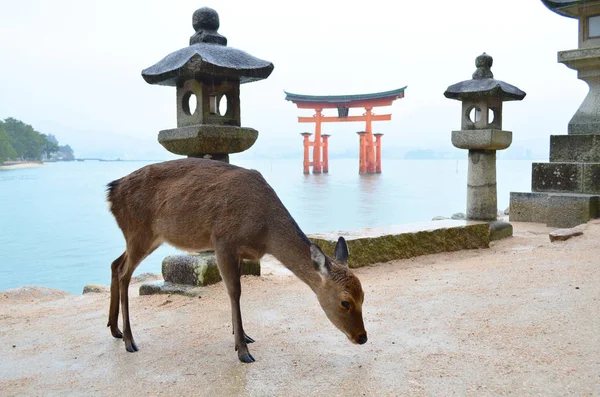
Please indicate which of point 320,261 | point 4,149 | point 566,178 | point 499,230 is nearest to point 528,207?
point 566,178

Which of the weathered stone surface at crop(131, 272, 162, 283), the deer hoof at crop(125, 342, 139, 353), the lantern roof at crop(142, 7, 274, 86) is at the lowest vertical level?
the weathered stone surface at crop(131, 272, 162, 283)

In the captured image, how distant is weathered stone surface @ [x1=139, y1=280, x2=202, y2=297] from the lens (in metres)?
5.25

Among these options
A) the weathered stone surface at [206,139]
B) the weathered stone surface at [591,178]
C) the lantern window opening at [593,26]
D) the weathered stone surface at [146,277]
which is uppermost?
the lantern window opening at [593,26]

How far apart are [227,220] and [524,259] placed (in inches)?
172

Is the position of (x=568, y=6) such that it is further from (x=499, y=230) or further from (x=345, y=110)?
(x=345, y=110)

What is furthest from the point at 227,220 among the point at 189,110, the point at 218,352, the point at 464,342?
the point at 189,110

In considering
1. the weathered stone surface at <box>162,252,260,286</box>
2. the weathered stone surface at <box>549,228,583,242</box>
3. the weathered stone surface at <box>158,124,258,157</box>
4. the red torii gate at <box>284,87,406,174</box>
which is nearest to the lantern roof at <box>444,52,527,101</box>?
the weathered stone surface at <box>549,228,583,242</box>

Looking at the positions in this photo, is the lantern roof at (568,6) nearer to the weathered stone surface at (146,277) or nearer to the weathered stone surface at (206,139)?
the weathered stone surface at (206,139)

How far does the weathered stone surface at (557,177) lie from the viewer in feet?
32.9

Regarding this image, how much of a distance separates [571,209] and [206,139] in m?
7.22

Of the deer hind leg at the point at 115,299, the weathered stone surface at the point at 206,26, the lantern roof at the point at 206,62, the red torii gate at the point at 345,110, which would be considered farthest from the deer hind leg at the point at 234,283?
the red torii gate at the point at 345,110

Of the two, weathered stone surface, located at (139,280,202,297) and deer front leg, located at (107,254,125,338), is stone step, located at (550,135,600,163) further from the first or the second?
deer front leg, located at (107,254,125,338)

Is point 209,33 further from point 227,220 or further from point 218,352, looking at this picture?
point 218,352

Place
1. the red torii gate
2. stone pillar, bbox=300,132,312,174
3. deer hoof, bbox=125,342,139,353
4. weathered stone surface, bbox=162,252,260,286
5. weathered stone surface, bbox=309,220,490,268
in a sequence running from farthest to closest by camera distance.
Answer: stone pillar, bbox=300,132,312,174
the red torii gate
weathered stone surface, bbox=309,220,490,268
weathered stone surface, bbox=162,252,260,286
deer hoof, bbox=125,342,139,353
